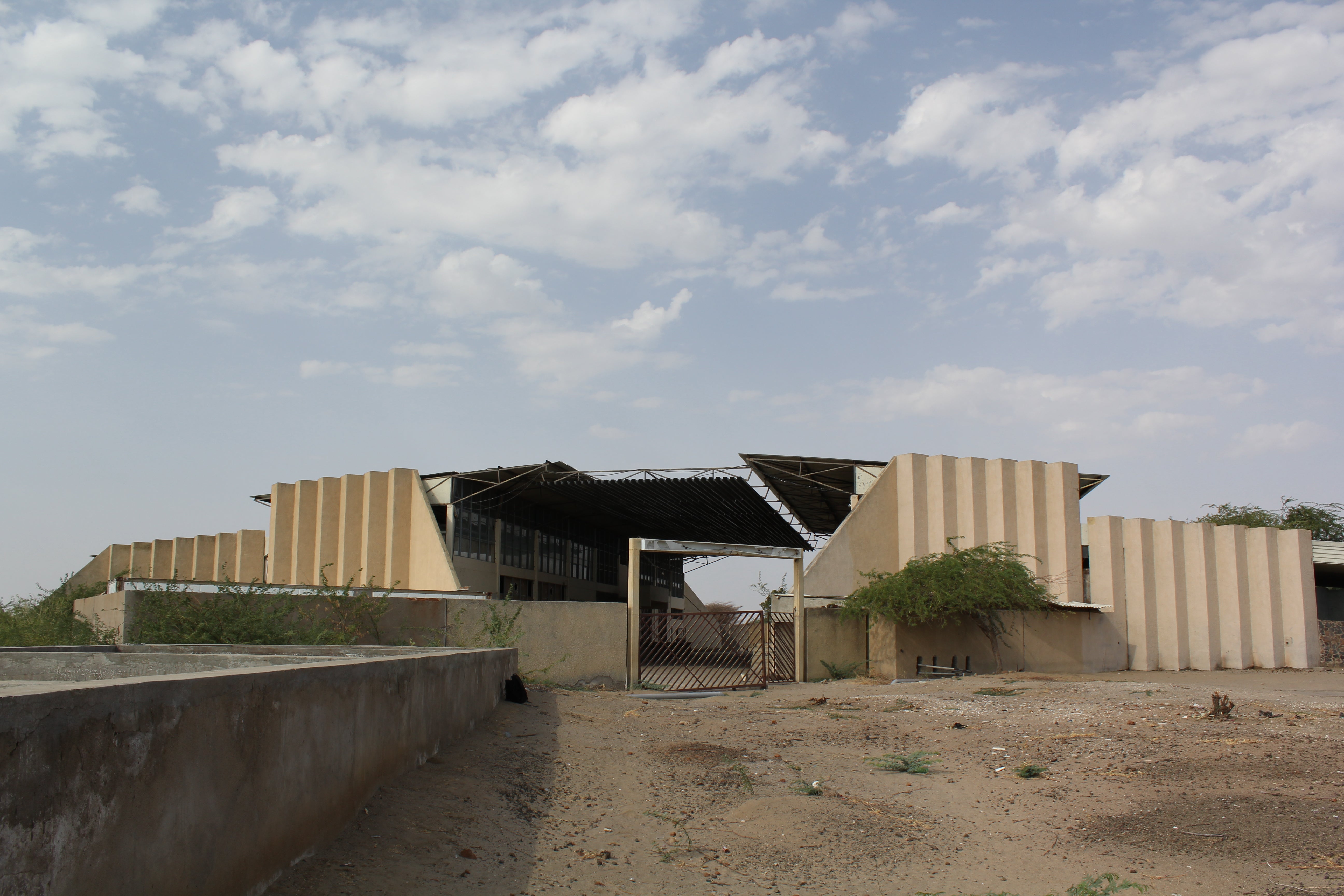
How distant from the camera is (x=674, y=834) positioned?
264 inches

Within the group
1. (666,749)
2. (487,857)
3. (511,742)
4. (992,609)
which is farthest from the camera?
(992,609)

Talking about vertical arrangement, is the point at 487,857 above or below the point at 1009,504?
below

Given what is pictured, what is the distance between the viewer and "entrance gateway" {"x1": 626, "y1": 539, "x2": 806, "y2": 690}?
60.3 feet

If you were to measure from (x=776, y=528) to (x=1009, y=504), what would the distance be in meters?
11.8

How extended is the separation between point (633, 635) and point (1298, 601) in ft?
69.2

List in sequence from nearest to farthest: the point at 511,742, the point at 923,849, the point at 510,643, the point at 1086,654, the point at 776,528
Result: the point at 923,849
the point at 511,742
the point at 510,643
the point at 1086,654
the point at 776,528

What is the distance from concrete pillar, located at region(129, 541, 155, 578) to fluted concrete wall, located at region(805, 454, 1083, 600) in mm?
33122

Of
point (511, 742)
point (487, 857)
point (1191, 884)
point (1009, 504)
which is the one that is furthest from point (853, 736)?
point (1009, 504)

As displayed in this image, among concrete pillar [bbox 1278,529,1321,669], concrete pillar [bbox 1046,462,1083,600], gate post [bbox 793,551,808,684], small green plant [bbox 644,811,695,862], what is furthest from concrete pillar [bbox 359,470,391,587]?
concrete pillar [bbox 1278,529,1321,669]

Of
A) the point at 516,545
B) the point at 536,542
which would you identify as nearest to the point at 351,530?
the point at 516,545

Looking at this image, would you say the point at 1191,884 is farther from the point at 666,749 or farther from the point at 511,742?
the point at 511,742

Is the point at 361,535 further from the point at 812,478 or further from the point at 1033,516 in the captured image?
the point at 1033,516

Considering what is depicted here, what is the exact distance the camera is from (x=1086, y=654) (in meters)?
24.8

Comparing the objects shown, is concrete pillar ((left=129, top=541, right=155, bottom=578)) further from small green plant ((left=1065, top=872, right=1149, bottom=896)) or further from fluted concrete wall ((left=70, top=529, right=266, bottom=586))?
small green plant ((left=1065, top=872, right=1149, bottom=896))
